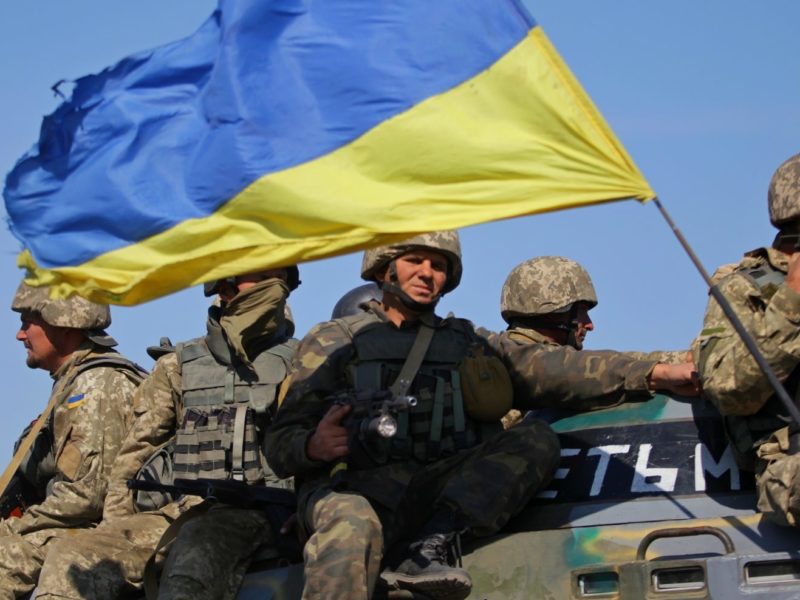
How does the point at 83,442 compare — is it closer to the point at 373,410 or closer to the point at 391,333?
the point at 391,333

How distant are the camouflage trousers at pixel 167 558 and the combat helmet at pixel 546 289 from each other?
94.3 inches

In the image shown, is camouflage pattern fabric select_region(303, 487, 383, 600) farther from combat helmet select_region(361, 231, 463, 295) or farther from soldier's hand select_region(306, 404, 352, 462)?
combat helmet select_region(361, 231, 463, 295)

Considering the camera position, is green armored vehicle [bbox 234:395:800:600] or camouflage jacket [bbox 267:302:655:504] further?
camouflage jacket [bbox 267:302:655:504]

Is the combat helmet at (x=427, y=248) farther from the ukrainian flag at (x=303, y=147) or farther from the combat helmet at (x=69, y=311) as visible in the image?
the combat helmet at (x=69, y=311)

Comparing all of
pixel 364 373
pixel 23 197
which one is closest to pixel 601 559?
pixel 364 373

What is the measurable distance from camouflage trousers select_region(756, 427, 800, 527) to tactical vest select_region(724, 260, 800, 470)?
67mm

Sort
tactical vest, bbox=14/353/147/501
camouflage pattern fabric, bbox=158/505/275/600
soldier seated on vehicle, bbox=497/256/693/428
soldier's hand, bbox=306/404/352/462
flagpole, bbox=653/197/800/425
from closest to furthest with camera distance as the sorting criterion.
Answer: flagpole, bbox=653/197/800/425 < soldier's hand, bbox=306/404/352/462 < camouflage pattern fabric, bbox=158/505/275/600 < soldier seated on vehicle, bbox=497/256/693/428 < tactical vest, bbox=14/353/147/501

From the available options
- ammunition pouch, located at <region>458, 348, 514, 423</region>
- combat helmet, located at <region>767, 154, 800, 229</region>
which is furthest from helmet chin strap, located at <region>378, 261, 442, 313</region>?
combat helmet, located at <region>767, 154, 800, 229</region>

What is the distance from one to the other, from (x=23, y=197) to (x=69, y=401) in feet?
9.71

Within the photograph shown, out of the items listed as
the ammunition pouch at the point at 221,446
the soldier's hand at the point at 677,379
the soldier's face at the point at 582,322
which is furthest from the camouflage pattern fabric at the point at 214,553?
the soldier's face at the point at 582,322

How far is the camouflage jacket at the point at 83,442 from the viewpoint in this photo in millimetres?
10773

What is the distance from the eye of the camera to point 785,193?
8438 mm

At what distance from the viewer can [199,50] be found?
27.7 feet

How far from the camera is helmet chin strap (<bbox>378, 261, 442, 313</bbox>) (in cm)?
912
